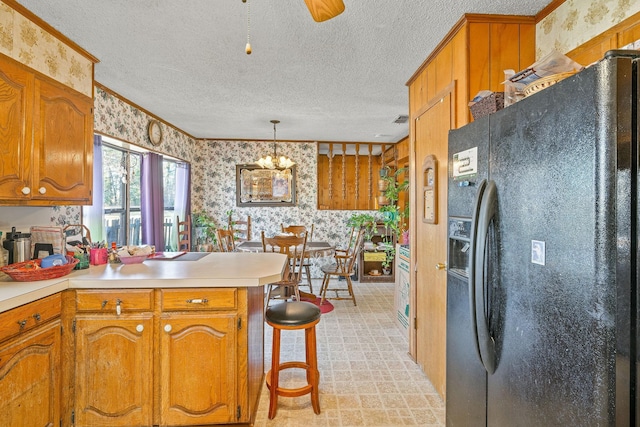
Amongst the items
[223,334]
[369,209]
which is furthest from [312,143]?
[223,334]

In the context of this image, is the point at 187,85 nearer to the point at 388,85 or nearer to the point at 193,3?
the point at 193,3

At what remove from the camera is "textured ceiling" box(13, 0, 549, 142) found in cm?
185

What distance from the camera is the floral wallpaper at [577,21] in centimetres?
145

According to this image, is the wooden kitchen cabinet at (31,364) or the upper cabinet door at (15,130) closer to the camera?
the wooden kitchen cabinet at (31,364)

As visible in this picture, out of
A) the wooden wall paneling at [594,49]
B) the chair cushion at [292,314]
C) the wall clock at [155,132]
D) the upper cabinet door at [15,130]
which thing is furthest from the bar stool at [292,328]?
the wall clock at [155,132]

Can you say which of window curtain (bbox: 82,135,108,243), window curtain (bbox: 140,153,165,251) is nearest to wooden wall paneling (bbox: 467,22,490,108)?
window curtain (bbox: 82,135,108,243)

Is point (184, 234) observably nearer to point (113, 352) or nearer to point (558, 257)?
point (113, 352)

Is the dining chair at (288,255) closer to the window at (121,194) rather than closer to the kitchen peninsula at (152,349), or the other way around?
the kitchen peninsula at (152,349)

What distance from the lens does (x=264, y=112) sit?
3.94m

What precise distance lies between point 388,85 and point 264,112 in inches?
63.1

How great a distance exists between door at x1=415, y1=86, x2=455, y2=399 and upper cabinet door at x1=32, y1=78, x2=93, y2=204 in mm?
2399

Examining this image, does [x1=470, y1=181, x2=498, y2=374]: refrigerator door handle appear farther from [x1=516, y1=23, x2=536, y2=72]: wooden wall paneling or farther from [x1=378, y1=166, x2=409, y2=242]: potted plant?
[x1=378, y1=166, x2=409, y2=242]: potted plant

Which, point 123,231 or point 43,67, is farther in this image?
point 123,231

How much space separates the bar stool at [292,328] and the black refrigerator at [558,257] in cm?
Result: 92
